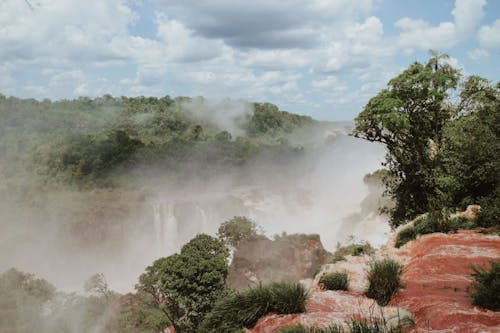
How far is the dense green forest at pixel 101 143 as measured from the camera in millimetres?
90000

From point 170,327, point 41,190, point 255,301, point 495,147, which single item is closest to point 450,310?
point 255,301

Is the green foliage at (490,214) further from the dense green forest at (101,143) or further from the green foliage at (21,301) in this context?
the dense green forest at (101,143)

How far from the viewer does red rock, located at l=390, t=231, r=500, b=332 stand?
264 inches

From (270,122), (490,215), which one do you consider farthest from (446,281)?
(270,122)

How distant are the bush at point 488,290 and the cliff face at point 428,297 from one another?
199 millimetres

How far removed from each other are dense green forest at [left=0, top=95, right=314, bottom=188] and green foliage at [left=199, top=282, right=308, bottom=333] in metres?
84.6

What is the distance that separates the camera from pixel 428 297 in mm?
8047

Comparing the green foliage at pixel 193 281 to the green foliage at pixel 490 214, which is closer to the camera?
the green foliage at pixel 490 214

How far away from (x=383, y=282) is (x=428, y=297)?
3.00 ft

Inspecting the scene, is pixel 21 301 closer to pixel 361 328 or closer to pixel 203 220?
pixel 361 328

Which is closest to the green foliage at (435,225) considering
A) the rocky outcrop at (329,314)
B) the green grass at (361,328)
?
the rocky outcrop at (329,314)

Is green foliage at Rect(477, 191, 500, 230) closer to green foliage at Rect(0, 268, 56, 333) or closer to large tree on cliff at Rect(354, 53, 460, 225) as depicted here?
large tree on cliff at Rect(354, 53, 460, 225)

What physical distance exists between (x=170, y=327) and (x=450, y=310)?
21791 millimetres

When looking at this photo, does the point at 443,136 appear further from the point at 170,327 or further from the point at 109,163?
the point at 109,163
